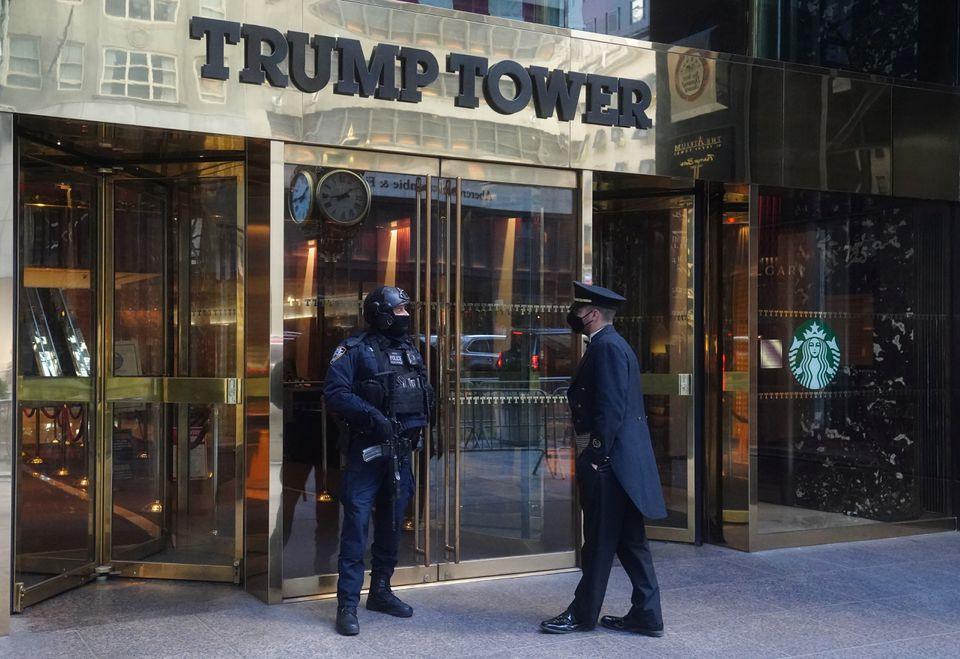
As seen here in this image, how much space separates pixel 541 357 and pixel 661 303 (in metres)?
1.59

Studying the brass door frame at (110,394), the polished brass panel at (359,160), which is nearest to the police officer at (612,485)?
the polished brass panel at (359,160)

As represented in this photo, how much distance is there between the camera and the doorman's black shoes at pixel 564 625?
546 centimetres

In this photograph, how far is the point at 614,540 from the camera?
18.0 feet

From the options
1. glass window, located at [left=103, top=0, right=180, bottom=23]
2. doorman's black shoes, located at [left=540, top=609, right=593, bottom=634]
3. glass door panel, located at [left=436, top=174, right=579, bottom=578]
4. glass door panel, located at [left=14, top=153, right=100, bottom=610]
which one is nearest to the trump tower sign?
glass window, located at [left=103, top=0, right=180, bottom=23]

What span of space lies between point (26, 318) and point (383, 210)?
90.2 inches

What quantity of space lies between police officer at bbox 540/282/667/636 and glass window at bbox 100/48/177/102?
8.85 ft

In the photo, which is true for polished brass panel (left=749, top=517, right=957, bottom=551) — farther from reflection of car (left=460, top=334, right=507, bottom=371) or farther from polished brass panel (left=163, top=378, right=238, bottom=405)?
polished brass panel (left=163, top=378, right=238, bottom=405)

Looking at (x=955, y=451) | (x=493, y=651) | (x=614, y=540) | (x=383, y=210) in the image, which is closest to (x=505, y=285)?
(x=383, y=210)

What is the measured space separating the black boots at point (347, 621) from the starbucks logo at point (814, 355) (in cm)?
428

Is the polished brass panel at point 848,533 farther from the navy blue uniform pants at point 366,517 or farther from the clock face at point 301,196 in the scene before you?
the clock face at point 301,196

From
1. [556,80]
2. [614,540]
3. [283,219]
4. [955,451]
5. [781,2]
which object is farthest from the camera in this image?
[955,451]

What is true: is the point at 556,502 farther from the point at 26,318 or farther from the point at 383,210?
the point at 26,318

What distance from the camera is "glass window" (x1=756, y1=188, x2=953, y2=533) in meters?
7.87

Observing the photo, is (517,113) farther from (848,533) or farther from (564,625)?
(848,533)
